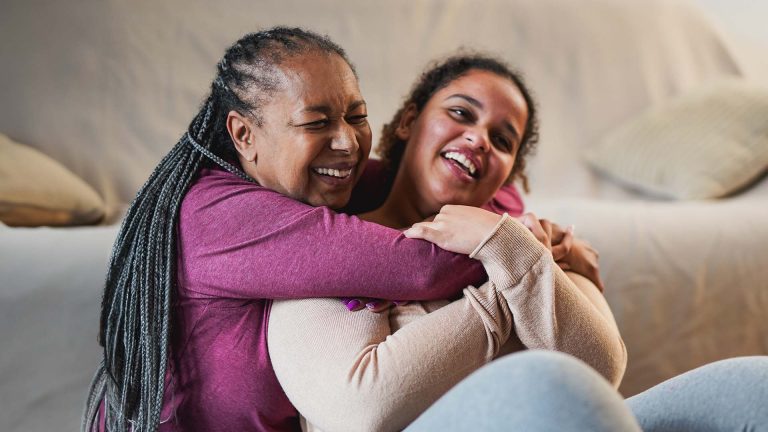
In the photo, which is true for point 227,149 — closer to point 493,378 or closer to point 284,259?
point 284,259

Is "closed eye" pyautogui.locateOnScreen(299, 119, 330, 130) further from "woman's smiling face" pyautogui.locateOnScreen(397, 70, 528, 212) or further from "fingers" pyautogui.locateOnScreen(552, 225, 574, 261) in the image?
"fingers" pyautogui.locateOnScreen(552, 225, 574, 261)

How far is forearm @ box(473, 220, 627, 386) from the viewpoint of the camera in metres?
1.02

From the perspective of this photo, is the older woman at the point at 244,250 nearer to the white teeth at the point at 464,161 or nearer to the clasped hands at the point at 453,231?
the clasped hands at the point at 453,231

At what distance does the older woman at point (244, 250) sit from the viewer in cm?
104

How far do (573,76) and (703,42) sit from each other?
1.60ft

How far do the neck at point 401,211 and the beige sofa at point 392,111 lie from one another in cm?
50

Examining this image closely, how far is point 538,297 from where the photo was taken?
1.03m

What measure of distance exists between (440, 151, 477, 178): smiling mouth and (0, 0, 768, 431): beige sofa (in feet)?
2.07

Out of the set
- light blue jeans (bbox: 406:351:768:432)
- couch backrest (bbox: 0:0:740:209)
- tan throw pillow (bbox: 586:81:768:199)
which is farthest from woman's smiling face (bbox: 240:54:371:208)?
tan throw pillow (bbox: 586:81:768:199)

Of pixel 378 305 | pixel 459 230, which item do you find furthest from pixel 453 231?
pixel 378 305

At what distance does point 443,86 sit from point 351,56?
988 mm

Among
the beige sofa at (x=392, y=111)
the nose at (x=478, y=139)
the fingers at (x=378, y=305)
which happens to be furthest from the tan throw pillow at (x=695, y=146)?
the fingers at (x=378, y=305)

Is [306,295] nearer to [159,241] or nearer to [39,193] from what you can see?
[159,241]

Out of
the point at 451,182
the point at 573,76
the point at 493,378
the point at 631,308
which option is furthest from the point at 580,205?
the point at 493,378
